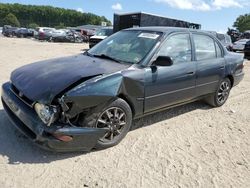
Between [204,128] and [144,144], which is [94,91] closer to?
[144,144]

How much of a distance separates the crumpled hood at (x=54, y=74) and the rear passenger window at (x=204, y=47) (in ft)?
5.81

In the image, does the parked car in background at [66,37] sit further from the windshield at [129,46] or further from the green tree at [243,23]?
the green tree at [243,23]

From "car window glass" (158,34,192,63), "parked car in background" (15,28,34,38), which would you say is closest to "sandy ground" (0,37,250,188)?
Answer: "car window glass" (158,34,192,63)

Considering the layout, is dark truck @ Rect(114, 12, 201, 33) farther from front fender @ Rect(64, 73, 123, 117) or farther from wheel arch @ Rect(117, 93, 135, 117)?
front fender @ Rect(64, 73, 123, 117)

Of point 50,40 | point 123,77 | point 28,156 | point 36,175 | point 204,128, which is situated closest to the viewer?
point 36,175

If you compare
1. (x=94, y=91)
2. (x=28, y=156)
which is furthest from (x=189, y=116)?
(x=28, y=156)

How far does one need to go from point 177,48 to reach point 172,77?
581mm

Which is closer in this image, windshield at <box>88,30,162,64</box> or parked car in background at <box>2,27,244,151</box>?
parked car in background at <box>2,27,244,151</box>

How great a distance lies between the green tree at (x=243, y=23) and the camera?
81.3m

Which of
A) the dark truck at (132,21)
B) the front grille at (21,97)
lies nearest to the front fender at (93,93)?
the front grille at (21,97)

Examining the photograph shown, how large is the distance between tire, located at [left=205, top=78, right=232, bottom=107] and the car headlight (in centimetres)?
376

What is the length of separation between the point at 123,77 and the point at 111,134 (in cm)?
80

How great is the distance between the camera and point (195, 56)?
5.67m

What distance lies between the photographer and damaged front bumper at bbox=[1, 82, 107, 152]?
376 cm
